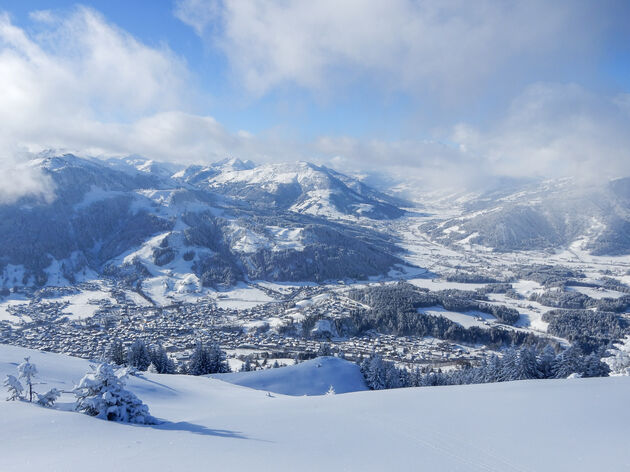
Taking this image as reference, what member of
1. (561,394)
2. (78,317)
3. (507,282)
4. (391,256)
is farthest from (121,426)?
(391,256)

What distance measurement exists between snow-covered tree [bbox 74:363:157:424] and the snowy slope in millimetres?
30610

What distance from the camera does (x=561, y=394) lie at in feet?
58.2

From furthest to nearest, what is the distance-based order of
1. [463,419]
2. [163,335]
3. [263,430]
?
[163,335] < [463,419] < [263,430]

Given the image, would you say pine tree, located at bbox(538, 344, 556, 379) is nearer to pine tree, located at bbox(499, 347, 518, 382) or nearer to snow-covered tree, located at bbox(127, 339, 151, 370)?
pine tree, located at bbox(499, 347, 518, 382)

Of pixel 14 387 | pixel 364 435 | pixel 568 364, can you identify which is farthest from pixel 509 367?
pixel 14 387

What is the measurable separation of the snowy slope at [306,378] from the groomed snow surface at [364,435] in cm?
2741

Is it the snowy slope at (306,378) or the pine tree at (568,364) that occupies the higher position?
the pine tree at (568,364)

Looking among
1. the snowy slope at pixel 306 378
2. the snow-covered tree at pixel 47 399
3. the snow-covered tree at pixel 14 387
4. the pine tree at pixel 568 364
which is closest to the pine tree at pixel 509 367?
the pine tree at pixel 568 364

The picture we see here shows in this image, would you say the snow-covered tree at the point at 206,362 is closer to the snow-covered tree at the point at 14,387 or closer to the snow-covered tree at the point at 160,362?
the snow-covered tree at the point at 160,362

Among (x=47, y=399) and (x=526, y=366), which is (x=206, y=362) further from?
(x=526, y=366)

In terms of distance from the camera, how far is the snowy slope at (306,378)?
151ft

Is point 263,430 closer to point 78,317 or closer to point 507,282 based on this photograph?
point 78,317

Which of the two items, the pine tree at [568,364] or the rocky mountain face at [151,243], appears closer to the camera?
the pine tree at [568,364]

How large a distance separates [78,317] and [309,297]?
6261cm
